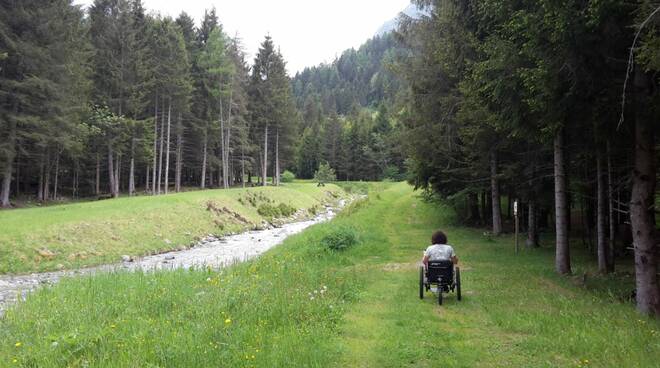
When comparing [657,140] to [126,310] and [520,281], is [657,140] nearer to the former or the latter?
[520,281]

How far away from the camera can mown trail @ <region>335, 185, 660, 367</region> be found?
19.1 ft

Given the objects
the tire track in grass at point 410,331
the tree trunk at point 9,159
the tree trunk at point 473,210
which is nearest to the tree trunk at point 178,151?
the tree trunk at point 9,159

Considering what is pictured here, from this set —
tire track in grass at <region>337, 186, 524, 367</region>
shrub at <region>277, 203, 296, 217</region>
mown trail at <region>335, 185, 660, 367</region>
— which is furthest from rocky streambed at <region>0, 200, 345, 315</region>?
mown trail at <region>335, 185, 660, 367</region>

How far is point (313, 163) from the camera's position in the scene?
9669 cm

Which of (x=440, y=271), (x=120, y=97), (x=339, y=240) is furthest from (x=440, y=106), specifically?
(x=120, y=97)

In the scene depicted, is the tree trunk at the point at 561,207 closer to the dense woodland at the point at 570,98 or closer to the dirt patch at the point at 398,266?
the dense woodland at the point at 570,98

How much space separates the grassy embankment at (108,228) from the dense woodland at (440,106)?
27.1ft

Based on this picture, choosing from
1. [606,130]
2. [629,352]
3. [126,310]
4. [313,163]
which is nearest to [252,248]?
[126,310]

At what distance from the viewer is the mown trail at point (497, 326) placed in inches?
230

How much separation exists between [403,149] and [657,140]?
13487 millimetres

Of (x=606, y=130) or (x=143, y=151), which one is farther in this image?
(x=143, y=151)

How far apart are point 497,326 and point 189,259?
1455 cm

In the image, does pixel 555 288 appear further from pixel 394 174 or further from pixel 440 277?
pixel 394 174

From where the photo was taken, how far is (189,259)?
62.3 feet
